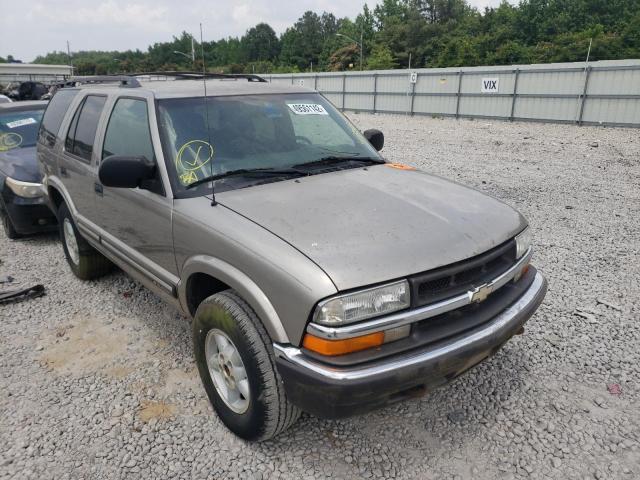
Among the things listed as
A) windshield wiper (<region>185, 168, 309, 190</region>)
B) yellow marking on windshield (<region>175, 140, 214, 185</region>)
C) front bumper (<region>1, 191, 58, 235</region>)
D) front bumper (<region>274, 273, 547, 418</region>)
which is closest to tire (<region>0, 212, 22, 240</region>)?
front bumper (<region>1, 191, 58, 235</region>)

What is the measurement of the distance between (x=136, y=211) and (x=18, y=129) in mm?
4947

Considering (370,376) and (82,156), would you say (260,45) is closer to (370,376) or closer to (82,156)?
(82,156)

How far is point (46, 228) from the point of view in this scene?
6016mm

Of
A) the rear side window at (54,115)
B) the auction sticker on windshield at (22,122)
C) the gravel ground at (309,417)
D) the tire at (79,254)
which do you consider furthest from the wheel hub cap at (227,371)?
the auction sticker on windshield at (22,122)

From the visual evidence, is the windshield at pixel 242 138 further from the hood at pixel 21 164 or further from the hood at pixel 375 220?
the hood at pixel 21 164

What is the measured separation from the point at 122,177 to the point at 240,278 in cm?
110

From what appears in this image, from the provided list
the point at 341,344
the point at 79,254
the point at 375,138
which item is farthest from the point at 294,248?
the point at 79,254

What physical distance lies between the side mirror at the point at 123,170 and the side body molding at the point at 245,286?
0.63 m

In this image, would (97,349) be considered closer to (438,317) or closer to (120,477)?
(120,477)

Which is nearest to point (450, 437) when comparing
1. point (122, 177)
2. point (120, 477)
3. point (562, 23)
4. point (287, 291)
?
point (287, 291)

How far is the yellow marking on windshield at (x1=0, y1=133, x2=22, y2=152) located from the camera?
6.66 metres

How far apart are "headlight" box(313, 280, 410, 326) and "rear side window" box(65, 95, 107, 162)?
9.42ft

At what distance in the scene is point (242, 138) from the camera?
126 inches

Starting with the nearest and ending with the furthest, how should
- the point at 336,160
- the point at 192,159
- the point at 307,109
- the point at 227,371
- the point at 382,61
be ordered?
1. the point at 227,371
2. the point at 192,159
3. the point at 336,160
4. the point at 307,109
5. the point at 382,61
